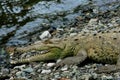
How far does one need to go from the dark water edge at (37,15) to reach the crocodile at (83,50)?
3469mm

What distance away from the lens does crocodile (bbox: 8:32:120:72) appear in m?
9.65

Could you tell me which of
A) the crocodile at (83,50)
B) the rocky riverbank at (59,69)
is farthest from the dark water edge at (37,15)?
the crocodile at (83,50)

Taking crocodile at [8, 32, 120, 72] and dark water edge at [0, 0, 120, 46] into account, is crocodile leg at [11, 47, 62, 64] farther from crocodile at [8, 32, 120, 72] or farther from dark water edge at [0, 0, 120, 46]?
dark water edge at [0, 0, 120, 46]

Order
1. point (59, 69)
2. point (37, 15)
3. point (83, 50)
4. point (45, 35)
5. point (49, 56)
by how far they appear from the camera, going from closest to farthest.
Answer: point (59, 69), point (83, 50), point (49, 56), point (45, 35), point (37, 15)

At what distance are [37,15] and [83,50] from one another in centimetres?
711

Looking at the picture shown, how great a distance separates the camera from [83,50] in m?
10.2

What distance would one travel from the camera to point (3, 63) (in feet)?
37.5

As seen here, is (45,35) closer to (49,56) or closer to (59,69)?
(49,56)

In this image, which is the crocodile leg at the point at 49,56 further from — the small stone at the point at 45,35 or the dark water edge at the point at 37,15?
the small stone at the point at 45,35

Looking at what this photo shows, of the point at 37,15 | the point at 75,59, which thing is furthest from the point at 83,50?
the point at 37,15

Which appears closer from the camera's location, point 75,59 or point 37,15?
point 75,59

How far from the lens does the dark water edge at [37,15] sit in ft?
49.2

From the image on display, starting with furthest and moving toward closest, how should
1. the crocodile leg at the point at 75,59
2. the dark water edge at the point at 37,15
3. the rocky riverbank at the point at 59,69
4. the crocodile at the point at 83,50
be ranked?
the dark water edge at the point at 37,15 → the crocodile leg at the point at 75,59 → the crocodile at the point at 83,50 → the rocky riverbank at the point at 59,69

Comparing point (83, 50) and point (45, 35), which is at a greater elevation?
point (83, 50)
